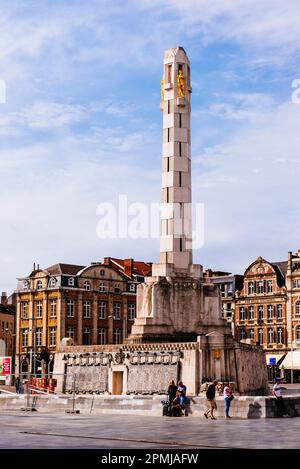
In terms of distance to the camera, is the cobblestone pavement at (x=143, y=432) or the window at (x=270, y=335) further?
the window at (x=270, y=335)

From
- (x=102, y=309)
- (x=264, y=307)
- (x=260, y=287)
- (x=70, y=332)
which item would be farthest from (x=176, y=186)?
(x=102, y=309)

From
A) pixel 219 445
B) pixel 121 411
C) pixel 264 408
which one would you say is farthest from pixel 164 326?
pixel 219 445

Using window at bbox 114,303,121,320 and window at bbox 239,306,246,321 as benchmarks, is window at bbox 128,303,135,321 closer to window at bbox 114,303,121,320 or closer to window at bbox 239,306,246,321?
window at bbox 114,303,121,320

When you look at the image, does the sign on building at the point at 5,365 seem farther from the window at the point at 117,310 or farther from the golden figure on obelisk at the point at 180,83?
the window at the point at 117,310

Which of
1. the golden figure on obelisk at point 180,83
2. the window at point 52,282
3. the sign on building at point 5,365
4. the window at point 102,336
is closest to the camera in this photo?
the golden figure on obelisk at point 180,83

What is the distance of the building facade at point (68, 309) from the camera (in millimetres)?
95250

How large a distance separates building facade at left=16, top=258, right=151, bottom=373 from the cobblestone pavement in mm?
64646

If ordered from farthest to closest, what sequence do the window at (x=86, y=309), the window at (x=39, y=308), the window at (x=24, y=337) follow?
1. the window at (x=24, y=337)
2. the window at (x=86, y=309)
3. the window at (x=39, y=308)

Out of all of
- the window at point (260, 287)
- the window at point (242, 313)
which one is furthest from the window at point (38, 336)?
the window at point (260, 287)

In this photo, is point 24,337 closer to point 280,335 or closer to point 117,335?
point 117,335

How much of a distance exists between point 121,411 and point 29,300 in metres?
67.7

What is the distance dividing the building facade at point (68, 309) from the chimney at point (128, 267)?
107 inches

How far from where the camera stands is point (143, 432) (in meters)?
23.8

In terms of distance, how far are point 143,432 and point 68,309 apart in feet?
239
